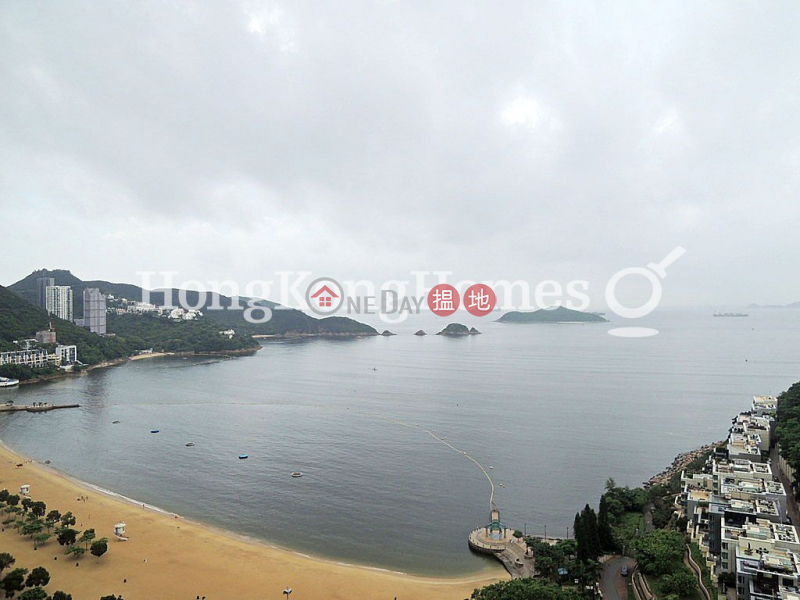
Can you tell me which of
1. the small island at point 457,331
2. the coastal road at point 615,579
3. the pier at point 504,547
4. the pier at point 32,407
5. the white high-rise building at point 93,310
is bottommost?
the pier at point 504,547

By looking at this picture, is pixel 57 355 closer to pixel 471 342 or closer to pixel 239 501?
pixel 239 501

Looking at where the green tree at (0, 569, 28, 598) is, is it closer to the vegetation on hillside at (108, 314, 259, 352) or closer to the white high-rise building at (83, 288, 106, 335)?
the vegetation on hillside at (108, 314, 259, 352)

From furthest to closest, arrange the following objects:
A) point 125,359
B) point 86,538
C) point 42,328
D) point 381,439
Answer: point 125,359
point 42,328
point 381,439
point 86,538

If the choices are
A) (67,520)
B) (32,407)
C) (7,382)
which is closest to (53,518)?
(67,520)

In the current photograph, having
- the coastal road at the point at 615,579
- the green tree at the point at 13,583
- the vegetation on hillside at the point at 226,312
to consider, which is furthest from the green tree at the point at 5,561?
the vegetation on hillside at the point at 226,312

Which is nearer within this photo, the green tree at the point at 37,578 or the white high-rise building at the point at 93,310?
the green tree at the point at 37,578

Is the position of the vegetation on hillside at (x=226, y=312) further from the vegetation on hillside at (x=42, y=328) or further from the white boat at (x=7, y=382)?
the white boat at (x=7, y=382)

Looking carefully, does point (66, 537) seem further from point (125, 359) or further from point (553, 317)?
point (553, 317)
